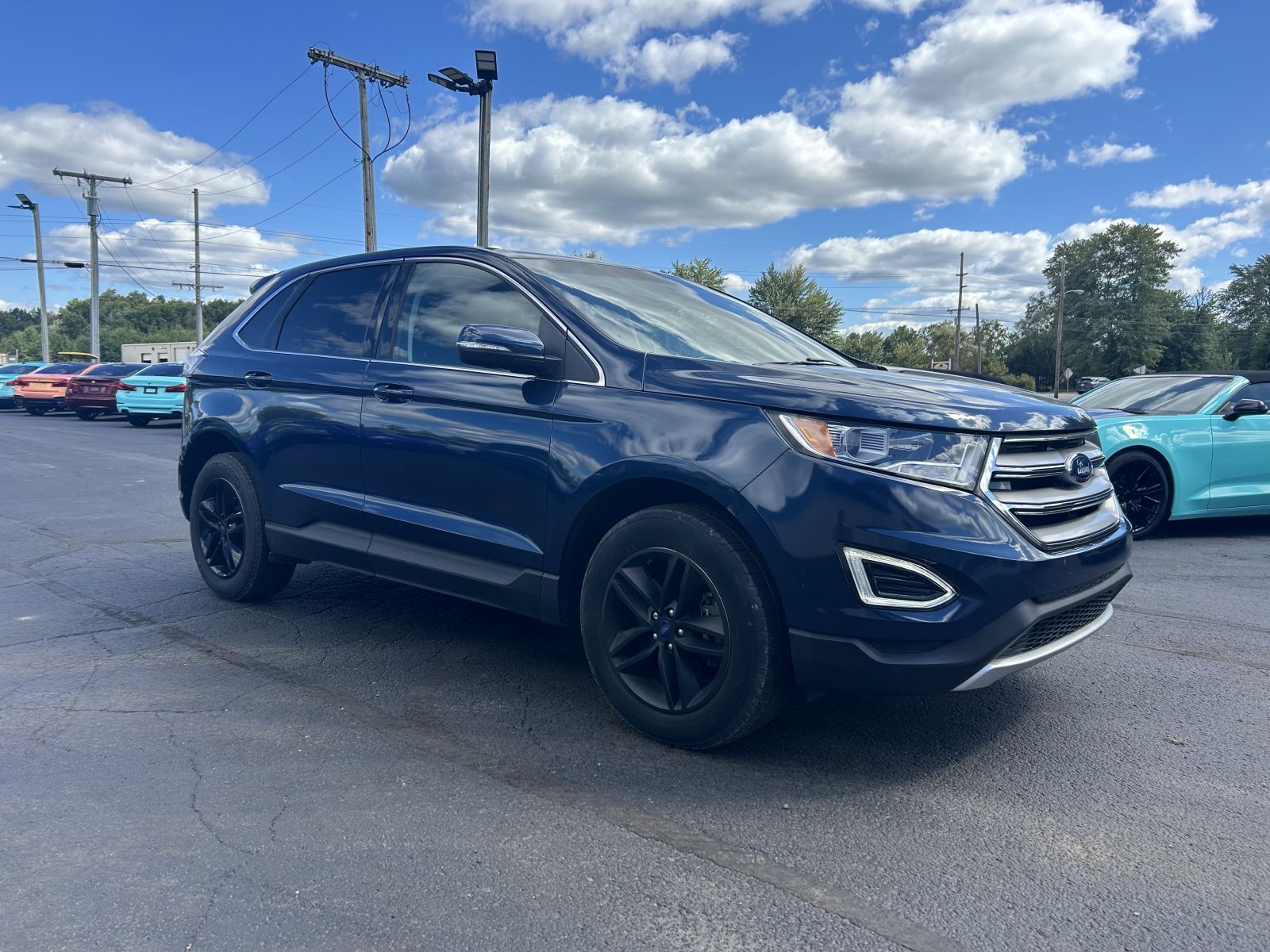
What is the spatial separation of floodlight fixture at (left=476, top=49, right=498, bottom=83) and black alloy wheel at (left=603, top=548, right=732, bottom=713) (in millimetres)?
13280

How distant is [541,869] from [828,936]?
0.75m

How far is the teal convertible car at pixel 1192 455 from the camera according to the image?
735cm

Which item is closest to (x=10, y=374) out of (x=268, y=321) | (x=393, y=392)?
(x=268, y=321)

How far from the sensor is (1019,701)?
366 centimetres

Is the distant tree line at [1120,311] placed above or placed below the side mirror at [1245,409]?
above

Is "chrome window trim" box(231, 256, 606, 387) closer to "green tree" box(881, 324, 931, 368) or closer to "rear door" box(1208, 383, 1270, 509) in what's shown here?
"rear door" box(1208, 383, 1270, 509)

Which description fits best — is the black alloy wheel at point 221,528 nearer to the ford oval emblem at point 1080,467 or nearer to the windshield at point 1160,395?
the ford oval emblem at point 1080,467

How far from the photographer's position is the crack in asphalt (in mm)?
2184

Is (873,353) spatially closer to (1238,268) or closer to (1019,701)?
(1238,268)

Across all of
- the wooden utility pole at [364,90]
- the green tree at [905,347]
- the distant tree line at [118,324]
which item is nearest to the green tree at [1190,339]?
the green tree at [905,347]

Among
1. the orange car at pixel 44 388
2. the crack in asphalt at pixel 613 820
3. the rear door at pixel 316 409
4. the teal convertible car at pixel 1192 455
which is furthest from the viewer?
the orange car at pixel 44 388

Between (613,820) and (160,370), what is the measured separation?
2323cm

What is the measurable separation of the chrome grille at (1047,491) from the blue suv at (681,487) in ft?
0.03

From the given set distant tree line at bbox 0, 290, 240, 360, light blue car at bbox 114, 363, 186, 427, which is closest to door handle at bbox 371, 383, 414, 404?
light blue car at bbox 114, 363, 186, 427
